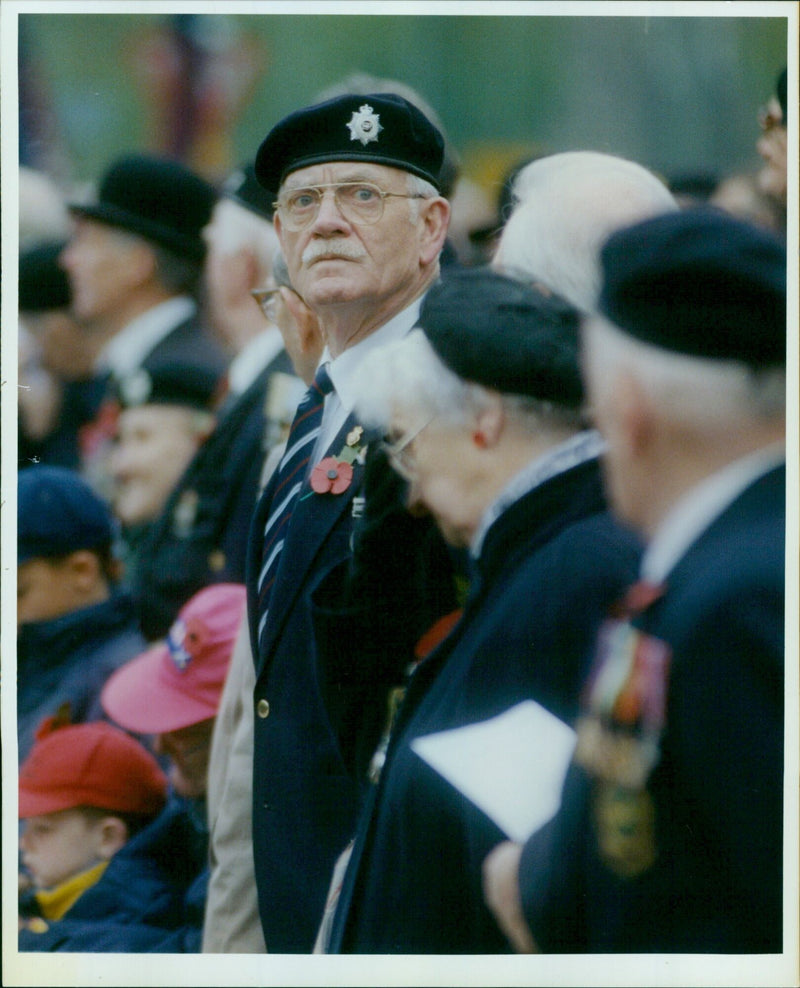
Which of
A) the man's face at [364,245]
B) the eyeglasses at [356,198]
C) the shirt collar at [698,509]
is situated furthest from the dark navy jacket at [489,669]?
the eyeglasses at [356,198]

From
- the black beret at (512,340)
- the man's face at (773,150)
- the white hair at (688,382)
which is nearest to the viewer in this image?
the white hair at (688,382)

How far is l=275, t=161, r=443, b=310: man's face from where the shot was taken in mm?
3289

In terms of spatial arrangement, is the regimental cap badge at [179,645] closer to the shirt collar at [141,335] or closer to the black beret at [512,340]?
the shirt collar at [141,335]

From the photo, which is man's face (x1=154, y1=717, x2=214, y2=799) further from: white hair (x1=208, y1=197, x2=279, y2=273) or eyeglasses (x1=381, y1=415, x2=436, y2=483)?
white hair (x1=208, y1=197, x2=279, y2=273)

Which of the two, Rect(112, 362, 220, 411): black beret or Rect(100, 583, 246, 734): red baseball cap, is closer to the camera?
Rect(100, 583, 246, 734): red baseball cap

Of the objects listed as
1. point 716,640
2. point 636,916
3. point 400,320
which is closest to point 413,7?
point 400,320

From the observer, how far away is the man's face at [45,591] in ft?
11.7

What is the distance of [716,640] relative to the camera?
2.72m

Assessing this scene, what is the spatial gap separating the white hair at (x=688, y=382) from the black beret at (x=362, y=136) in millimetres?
647

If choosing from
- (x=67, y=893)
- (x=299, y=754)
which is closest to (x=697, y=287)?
(x=299, y=754)

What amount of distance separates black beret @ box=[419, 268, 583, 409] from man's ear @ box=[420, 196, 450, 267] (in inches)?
9.9

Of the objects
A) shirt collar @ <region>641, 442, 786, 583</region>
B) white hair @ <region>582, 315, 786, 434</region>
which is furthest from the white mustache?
shirt collar @ <region>641, 442, 786, 583</region>

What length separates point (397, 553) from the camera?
3229mm

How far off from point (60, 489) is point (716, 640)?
5.42 feet
